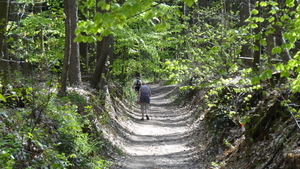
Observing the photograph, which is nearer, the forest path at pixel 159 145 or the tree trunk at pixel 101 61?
the forest path at pixel 159 145

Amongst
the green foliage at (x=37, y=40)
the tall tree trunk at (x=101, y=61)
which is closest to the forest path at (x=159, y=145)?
the tall tree trunk at (x=101, y=61)

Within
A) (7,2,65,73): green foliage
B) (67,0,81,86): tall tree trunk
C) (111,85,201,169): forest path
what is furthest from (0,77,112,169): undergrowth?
(67,0,81,86): tall tree trunk

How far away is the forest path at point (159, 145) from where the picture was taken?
358 inches

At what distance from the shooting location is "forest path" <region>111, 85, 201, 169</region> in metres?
9.10

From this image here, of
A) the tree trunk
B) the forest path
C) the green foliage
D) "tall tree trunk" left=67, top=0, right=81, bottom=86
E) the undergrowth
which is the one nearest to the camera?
the undergrowth

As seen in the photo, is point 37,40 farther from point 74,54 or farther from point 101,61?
point 101,61

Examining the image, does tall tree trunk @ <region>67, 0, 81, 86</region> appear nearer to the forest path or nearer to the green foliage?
the green foliage

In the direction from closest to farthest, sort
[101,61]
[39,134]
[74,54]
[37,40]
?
[39,134]
[37,40]
[74,54]
[101,61]

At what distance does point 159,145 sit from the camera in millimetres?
11336

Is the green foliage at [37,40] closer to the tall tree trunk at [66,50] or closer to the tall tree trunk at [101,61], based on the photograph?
the tall tree trunk at [66,50]

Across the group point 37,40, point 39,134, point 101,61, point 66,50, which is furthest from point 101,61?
point 39,134

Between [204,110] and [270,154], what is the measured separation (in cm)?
845

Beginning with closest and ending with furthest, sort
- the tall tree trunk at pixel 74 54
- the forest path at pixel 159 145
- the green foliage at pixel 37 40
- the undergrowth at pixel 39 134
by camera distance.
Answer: the undergrowth at pixel 39 134, the green foliage at pixel 37 40, the forest path at pixel 159 145, the tall tree trunk at pixel 74 54

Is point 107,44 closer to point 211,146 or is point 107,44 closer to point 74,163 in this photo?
point 211,146
